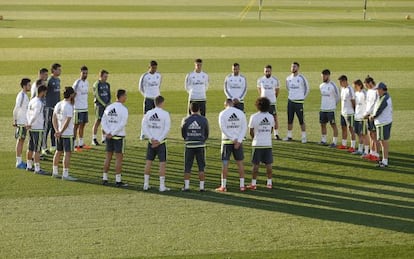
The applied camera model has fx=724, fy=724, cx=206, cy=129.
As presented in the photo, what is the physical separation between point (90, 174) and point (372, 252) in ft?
22.5

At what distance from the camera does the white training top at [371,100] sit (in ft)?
55.7

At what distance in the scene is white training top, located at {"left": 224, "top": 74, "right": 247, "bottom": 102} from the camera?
758 inches

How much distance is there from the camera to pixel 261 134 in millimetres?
14664

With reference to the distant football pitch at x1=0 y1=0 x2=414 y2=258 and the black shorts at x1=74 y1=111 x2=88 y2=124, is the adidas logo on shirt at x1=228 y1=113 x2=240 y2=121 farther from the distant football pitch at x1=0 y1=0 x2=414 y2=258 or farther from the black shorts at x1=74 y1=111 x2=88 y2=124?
the black shorts at x1=74 y1=111 x2=88 y2=124

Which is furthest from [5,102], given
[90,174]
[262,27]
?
[262,27]

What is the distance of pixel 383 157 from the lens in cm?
1658

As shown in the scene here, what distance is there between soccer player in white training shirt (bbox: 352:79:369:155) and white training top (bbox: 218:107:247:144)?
13.9 ft

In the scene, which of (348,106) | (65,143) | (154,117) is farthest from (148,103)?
(348,106)

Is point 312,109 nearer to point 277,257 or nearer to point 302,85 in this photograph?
point 302,85

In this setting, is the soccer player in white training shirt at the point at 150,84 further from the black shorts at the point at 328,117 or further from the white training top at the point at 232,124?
the white training top at the point at 232,124

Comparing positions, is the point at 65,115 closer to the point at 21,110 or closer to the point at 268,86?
the point at 21,110

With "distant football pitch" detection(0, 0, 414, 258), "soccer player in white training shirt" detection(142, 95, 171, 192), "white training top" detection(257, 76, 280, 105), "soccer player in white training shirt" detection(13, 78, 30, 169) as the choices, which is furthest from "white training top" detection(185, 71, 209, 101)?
"soccer player in white training shirt" detection(142, 95, 171, 192)

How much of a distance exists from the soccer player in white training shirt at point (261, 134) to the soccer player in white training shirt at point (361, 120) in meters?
3.76

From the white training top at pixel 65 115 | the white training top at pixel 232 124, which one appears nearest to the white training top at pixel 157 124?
the white training top at pixel 232 124
